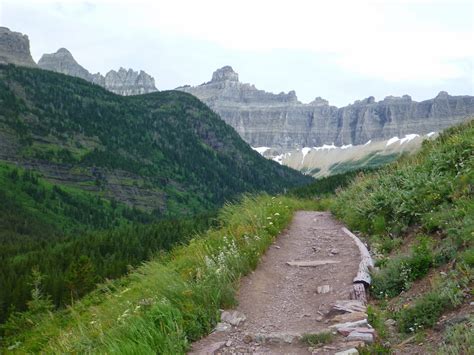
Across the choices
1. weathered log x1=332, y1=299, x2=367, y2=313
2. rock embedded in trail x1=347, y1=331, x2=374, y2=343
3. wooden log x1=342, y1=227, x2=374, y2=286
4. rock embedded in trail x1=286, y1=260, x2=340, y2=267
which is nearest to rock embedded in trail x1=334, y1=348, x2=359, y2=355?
rock embedded in trail x1=347, y1=331, x2=374, y2=343

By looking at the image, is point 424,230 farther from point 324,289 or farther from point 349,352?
point 349,352

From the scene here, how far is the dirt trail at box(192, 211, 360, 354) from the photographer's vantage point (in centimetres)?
696

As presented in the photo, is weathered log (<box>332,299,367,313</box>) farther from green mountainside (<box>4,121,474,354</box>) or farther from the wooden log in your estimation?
the wooden log

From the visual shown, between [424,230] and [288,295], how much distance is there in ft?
13.9

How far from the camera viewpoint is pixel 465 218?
30.4ft

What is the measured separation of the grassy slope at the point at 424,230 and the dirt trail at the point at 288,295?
0.97 m

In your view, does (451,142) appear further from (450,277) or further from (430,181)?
(450,277)

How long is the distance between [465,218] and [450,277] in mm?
2235

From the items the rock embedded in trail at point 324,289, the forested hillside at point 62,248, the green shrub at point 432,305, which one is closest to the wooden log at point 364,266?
the rock embedded in trail at point 324,289

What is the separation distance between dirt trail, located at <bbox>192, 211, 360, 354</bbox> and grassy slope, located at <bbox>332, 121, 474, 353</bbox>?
0.97 metres

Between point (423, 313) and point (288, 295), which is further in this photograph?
point (288, 295)

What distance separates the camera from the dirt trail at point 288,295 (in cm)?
696

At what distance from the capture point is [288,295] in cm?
941

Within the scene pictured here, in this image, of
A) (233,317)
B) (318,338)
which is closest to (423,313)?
(318,338)
